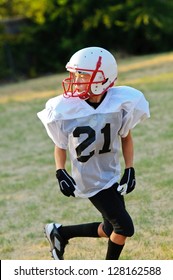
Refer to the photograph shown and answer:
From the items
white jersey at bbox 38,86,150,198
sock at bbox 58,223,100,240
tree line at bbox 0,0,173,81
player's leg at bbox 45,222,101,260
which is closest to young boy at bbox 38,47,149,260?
white jersey at bbox 38,86,150,198

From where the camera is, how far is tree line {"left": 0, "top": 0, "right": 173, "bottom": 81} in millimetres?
21391

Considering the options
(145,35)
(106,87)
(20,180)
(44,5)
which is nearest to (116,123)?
(106,87)

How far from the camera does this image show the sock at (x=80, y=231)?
164 inches

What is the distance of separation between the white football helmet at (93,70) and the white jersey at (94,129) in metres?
0.06

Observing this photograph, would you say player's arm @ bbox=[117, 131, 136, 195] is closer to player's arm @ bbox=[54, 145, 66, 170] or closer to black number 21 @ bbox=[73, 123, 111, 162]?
black number 21 @ bbox=[73, 123, 111, 162]

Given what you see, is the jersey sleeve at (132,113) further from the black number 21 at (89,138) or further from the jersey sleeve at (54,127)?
the jersey sleeve at (54,127)

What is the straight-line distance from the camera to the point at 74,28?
76.0 ft

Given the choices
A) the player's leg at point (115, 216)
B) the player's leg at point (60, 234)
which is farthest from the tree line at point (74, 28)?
the player's leg at point (115, 216)

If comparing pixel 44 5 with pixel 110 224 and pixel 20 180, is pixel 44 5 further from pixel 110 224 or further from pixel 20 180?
pixel 110 224

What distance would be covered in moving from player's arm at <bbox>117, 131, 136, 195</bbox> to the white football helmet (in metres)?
0.37

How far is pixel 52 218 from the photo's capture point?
5.45 metres

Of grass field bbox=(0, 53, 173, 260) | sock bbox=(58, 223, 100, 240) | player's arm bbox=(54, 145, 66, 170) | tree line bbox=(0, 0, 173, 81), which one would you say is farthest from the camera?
tree line bbox=(0, 0, 173, 81)

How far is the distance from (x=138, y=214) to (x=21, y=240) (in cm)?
100

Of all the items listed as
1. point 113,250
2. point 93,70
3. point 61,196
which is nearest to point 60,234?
point 113,250
